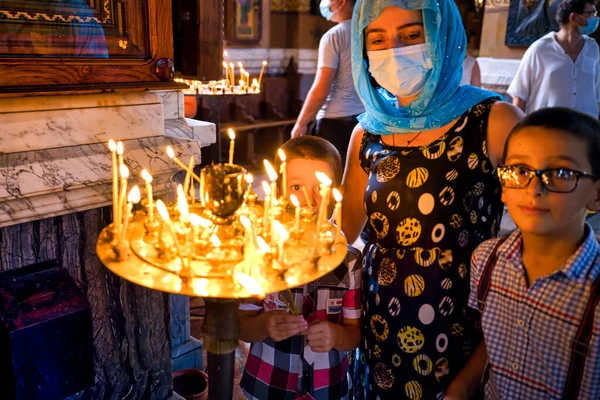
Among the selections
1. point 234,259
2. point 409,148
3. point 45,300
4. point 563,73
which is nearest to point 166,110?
point 45,300

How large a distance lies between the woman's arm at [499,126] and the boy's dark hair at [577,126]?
211 millimetres

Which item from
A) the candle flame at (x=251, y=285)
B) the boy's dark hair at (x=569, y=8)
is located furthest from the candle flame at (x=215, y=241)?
the boy's dark hair at (x=569, y=8)

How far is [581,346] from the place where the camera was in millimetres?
1205

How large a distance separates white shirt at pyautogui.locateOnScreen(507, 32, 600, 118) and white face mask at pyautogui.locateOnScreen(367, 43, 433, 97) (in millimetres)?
3602

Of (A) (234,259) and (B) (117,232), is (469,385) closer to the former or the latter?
(A) (234,259)

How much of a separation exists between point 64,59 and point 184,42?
0.46m

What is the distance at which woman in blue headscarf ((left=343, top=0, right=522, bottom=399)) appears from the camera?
5.07ft

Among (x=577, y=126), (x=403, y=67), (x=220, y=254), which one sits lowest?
(x=220, y=254)

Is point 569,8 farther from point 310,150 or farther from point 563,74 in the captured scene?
point 310,150

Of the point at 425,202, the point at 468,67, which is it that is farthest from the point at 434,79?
the point at 468,67

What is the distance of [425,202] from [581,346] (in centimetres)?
55

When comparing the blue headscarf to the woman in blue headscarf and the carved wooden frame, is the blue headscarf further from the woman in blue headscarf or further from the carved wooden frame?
the carved wooden frame

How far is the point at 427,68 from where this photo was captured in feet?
5.39

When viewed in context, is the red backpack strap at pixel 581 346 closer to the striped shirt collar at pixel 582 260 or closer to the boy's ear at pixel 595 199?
the striped shirt collar at pixel 582 260
